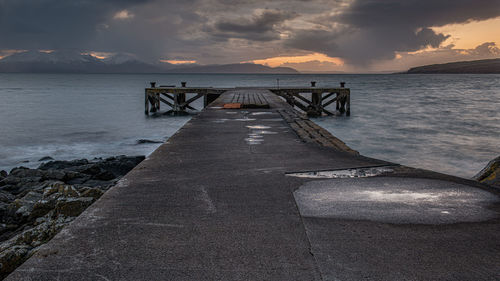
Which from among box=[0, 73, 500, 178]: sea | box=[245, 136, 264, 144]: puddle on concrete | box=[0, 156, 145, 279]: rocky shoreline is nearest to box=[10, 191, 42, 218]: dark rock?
box=[0, 156, 145, 279]: rocky shoreline

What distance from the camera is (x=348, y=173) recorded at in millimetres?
4633

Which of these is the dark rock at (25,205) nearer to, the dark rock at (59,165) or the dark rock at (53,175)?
the dark rock at (53,175)

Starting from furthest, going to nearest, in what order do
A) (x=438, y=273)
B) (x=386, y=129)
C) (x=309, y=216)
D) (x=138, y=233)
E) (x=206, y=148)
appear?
(x=386, y=129) < (x=206, y=148) < (x=309, y=216) < (x=138, y=233) < (x=438, y=273)

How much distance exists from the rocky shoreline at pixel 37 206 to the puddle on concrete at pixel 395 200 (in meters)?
2.84

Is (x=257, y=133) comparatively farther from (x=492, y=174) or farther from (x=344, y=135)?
(x=344, y=135)

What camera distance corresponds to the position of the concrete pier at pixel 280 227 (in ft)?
7.57

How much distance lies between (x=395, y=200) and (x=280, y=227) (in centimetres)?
138

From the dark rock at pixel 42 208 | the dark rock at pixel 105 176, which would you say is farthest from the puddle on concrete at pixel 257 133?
the dark rock at pixel 105 176

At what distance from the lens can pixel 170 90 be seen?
26234 millimetres

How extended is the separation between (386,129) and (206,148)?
19.2 metres

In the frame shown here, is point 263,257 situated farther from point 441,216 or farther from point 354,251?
point 441,216

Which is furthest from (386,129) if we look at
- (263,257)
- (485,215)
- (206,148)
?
(263,257)

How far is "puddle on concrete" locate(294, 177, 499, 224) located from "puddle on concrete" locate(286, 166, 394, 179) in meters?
0.17

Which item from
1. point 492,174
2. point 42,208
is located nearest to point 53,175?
point 42,208
